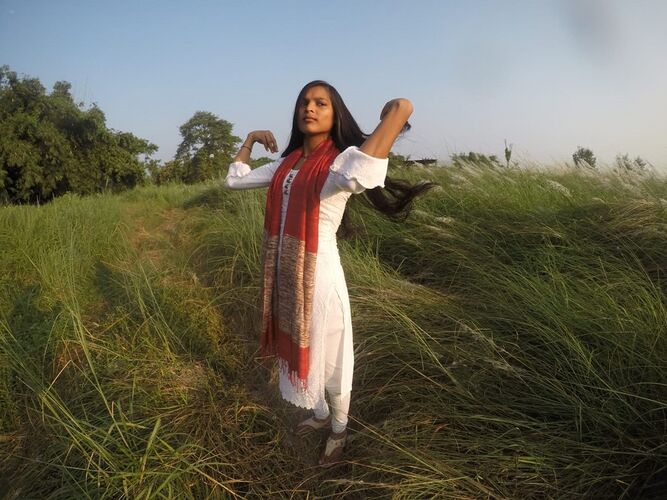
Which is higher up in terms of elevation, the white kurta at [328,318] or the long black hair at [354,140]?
the long black hair at [354,140]

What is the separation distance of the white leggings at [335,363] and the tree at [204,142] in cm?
1995

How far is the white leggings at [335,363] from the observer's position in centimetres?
142

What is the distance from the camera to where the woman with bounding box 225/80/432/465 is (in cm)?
135

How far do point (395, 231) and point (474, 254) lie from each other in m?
0.73

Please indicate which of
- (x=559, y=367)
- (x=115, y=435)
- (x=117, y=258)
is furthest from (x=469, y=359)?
(x=117, y=258)

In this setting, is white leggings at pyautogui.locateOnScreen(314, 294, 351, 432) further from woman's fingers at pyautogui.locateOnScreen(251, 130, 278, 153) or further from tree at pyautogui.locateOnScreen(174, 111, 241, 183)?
tree at pyautogui.locateOnScreen(174, 111, 241, 183)

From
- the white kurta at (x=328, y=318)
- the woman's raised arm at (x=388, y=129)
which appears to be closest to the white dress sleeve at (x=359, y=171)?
the woman's raised arm at (x=388, y=129)

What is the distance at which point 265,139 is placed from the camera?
174 cm

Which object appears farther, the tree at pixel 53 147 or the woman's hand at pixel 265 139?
the tree at pixel 53 147

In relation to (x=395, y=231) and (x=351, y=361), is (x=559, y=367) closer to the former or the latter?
(x=351, y=361)

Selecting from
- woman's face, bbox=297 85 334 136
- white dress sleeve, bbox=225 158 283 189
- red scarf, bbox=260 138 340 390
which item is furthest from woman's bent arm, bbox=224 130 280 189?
woman's face, bbox=297 85 334 136

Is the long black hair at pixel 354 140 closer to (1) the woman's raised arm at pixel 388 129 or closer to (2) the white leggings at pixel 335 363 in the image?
(1) the woman's raised arm at pixel 388 129

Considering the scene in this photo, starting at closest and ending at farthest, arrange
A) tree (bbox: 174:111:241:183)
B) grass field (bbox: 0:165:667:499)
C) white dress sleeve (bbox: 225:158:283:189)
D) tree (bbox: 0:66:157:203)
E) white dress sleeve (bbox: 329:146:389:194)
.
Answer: white dress sleeve (bbox: 329:146:389:194) → grass field (bbox: 0:165:667:499) → white dress sleeve (bbox: 225:158:283:189) → tree (bbox: 0:66:157:203) → tree (bbox: 174:111:241:183)

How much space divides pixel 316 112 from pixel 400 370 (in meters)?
Answer: 1.17
